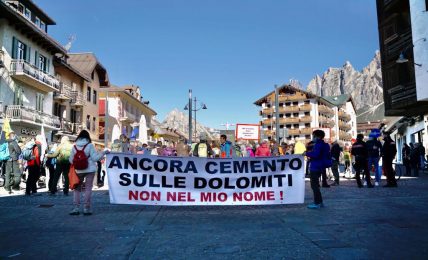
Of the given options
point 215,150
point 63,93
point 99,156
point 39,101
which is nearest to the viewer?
point 99,156

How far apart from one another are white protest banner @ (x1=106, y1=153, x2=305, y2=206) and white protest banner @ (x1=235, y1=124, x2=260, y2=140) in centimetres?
1827

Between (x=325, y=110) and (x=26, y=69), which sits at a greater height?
(x=325, y=110)

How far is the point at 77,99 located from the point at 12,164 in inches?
1167

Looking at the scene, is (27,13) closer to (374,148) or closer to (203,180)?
(374,148)

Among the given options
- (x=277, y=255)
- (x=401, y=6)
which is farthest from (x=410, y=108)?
(x=277, y=255)

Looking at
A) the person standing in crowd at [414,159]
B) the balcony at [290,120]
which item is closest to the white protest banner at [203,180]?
the person standing in crowd at [414,159]

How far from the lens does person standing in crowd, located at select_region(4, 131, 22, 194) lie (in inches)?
488

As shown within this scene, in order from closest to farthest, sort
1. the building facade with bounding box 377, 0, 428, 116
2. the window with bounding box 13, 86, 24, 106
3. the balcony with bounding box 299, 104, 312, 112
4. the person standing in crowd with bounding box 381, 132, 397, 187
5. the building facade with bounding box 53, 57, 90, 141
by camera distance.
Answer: the person standing in crowd with bounding box 381, 132, 397, 187, the building facade with bounding box 377, 0, 428, 116, the window with bounding box 13, 86, 24, 106, the building facade with bounding box 53, 57, 90, 141, the balcony with bounding box 299, 104, 312, 112


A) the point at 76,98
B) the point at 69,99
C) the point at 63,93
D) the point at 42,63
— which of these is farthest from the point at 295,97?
the point at 42,63

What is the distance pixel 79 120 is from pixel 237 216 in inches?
1510

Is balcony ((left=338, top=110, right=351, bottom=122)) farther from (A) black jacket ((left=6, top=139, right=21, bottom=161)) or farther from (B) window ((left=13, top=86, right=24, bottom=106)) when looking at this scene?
(A) black jacket ((left=6, top=139, right=21, bottom=161))

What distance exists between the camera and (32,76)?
30656 mm

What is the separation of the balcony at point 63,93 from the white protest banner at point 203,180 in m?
31.4

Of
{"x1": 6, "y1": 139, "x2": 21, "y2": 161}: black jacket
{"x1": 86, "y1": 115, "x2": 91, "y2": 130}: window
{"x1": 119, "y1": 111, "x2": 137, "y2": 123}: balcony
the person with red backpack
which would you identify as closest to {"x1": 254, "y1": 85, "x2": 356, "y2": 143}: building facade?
{"x1": 119, "y1": 111, "x2": 137, "y2": 123}: balcony
